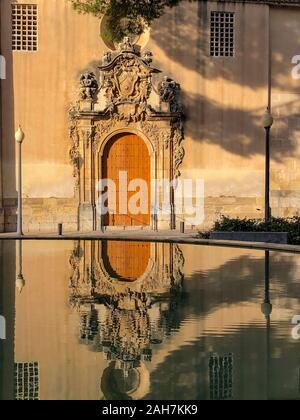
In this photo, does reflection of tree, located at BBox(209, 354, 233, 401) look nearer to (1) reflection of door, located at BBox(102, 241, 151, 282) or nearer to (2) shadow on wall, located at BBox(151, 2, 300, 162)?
(1) reflection of door, located at BBox(102, 241, 151, 282)

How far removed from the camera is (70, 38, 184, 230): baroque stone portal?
24.1 meters

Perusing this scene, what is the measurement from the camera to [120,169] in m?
24.8

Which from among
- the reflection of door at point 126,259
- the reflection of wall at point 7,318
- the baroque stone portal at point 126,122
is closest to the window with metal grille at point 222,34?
the baroque stone portal at point 126,122

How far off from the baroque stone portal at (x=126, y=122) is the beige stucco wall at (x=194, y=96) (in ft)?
1.43

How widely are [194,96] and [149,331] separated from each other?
18517 mm

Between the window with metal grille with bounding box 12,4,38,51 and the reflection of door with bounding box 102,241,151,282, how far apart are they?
29.9 ft

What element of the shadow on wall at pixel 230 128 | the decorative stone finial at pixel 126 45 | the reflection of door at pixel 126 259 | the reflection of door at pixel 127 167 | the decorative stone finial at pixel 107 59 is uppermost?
the decorative stone finial at pixel 126 45

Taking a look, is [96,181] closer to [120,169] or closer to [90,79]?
[120,169]

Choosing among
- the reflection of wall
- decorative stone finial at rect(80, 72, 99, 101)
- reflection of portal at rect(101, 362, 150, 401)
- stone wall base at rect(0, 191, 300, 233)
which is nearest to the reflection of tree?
reflection of portal at rect(101, 362, 150, 401)

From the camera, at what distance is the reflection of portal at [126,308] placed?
592 centimetres

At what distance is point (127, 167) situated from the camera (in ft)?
81.7

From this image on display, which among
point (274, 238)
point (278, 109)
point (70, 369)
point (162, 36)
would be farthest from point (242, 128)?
point (70, 369)

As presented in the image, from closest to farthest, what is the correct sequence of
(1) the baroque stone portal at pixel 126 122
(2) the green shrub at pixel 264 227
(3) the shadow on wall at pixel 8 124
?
(2) the green shrub at pixel 264 227 → (3) the shadow on wall at pixel 8 124 → (1) the baroque stone portal at pixel 126 122

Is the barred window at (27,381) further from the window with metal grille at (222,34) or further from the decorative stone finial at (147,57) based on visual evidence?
the window with metal grille at (222,34)
